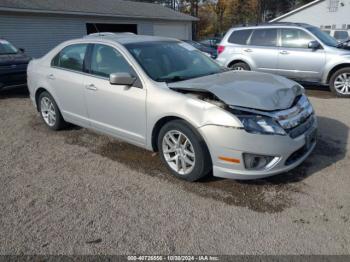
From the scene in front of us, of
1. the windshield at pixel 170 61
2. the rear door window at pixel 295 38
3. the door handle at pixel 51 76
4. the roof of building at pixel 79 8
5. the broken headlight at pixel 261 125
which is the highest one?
the roof of building at pixel 79 8

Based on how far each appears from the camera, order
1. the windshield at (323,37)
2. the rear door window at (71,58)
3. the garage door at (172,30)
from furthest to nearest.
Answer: the garage door at (172,30)
the windshield at (323,37)
the rear door window at (71,58)

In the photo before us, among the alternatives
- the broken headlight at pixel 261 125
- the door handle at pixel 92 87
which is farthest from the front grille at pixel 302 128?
the door handle at pixel 92 87

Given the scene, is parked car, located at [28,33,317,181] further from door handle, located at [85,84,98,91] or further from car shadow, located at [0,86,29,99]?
car shadow, located at [0,86,29,99]

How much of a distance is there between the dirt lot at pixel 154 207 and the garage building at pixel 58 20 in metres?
10.8

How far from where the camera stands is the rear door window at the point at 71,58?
4.74m

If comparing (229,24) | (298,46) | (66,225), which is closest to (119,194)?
(66,225)

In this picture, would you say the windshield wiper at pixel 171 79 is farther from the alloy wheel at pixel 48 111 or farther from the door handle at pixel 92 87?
the alloy wheel at pixel 48 111

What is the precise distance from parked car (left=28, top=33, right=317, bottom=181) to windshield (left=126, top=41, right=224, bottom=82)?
0.02 metres

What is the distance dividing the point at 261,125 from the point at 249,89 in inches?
22.2

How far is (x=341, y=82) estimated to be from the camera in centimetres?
800

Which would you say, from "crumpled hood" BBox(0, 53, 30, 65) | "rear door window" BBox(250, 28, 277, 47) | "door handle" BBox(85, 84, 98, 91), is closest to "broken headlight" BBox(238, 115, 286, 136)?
"door handle" BBox(85, 84, 98, 91)

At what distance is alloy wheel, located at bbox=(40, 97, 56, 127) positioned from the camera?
217 inches

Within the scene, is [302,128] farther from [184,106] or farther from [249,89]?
[184,106]

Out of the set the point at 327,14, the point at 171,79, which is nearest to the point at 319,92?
the point at 171,79
